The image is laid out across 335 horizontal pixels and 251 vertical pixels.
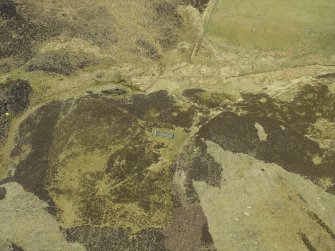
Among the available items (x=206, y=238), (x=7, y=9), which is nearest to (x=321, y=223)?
(x=206, y=238)

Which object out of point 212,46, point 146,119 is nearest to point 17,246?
point 146,119

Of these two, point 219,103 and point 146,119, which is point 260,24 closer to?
point 219,103

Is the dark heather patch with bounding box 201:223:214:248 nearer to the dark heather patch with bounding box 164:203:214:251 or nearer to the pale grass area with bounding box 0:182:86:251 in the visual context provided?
the dark heather patch with bounding box 164:203:214:251

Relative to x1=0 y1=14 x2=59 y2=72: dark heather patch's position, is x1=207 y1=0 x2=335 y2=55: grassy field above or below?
above

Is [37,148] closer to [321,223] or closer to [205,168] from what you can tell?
[205,168]

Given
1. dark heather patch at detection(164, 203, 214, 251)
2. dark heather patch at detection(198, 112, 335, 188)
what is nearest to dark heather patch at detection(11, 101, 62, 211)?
dark heather patch at detection(164, 203, 214, 251)

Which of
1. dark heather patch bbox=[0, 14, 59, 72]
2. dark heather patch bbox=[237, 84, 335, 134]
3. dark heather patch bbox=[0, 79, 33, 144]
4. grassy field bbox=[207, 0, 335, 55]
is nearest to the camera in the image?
dark heather patch bbox=[237, 84, 335, 134]
